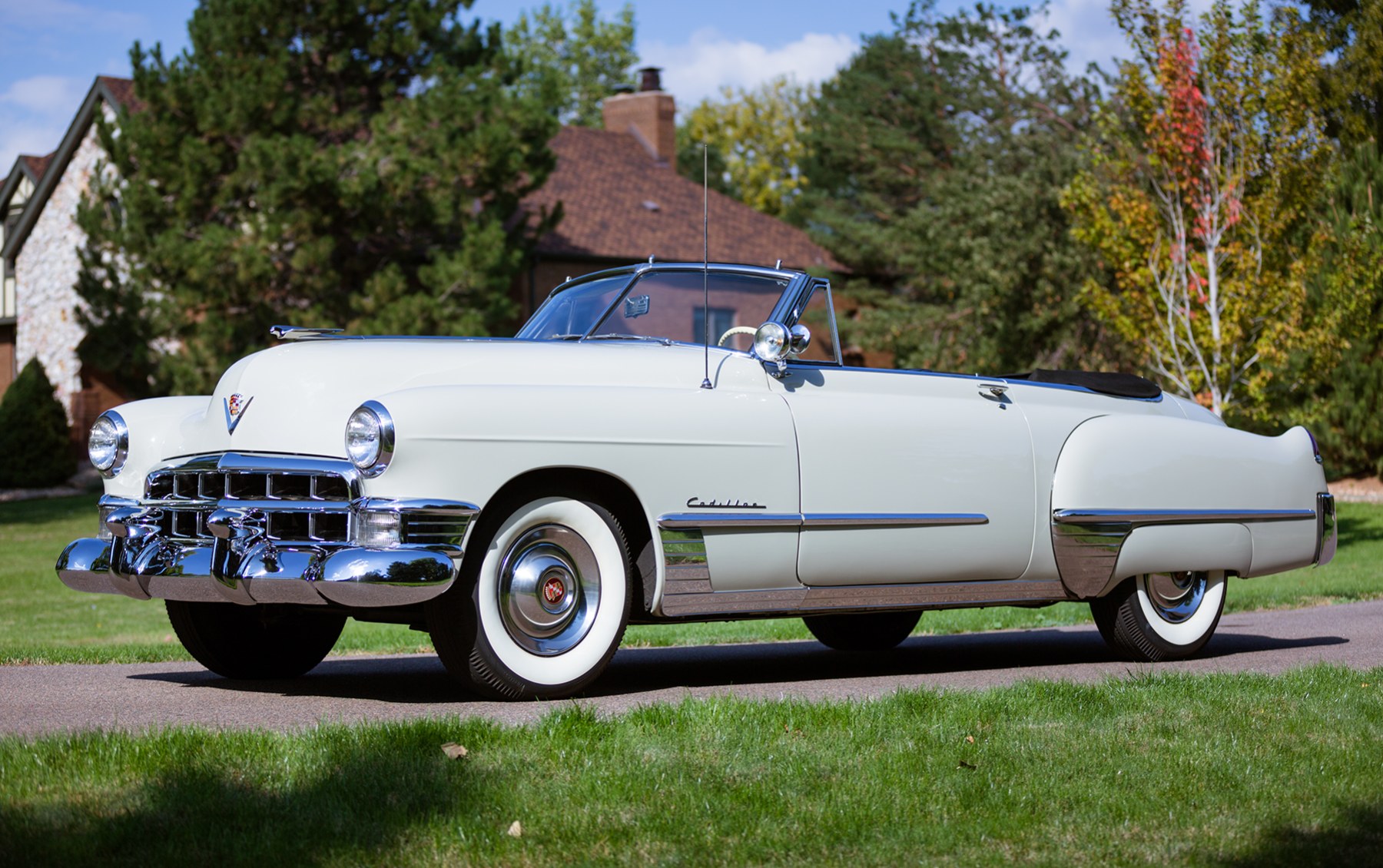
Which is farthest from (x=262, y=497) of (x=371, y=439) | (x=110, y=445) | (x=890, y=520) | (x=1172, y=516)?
(x=1172, y=516)

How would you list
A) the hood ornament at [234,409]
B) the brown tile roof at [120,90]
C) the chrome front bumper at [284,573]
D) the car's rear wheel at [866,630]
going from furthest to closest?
the brown tile roof at [120,90], the car's rear wheel at [866,630], the hood ornament at [234,409], the chrome front bumper at [284,573]

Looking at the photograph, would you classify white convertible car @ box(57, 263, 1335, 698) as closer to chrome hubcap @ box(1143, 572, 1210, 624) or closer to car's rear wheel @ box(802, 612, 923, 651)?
chrome hubcap @ box(1143, 572, 1210, 624)

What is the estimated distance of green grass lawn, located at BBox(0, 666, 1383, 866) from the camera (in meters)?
3.70

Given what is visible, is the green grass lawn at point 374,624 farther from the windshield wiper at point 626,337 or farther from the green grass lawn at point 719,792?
the green grass lawn at point 719,792

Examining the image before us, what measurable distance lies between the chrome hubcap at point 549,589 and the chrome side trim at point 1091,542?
7.89 ft

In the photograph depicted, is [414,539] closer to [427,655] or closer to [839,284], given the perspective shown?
[427,655]

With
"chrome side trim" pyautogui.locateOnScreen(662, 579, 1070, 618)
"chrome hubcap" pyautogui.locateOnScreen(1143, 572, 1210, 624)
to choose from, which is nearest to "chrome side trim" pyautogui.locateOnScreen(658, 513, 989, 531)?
"chrome side trim" pyautogui.locateOnScreen(662, 579, 1070, 618)

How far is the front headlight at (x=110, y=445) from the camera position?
659cm

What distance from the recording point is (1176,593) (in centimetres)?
789

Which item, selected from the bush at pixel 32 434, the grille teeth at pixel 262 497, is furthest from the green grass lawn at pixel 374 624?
the bush at pixel 32 434

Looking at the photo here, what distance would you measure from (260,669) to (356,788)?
9.77 ft

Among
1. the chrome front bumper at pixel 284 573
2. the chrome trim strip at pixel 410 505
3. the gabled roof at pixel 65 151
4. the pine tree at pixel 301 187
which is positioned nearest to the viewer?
the chrome front bumper at pixel 284 573

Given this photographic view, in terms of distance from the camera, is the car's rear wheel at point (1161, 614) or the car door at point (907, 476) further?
the car's rear wheel at point (1161, 614)

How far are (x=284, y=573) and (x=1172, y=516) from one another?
4.25 m
